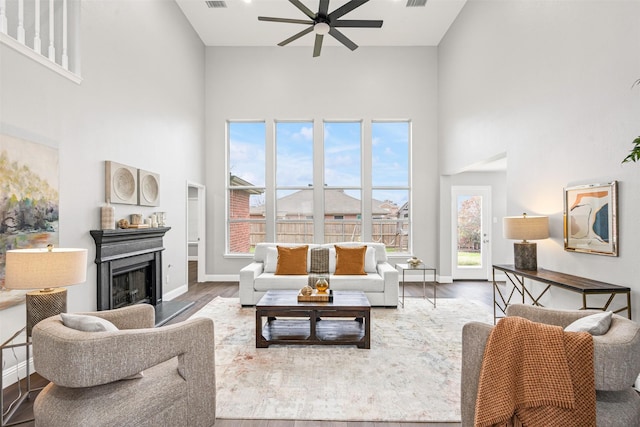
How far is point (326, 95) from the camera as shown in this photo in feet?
21.5

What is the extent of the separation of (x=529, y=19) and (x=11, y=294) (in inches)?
223

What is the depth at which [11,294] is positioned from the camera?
97.0 inches

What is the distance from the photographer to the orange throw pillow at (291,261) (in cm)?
474

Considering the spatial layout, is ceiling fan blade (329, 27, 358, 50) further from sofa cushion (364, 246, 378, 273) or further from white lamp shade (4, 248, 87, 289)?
white lamp shade (4, 248, 87, 289)

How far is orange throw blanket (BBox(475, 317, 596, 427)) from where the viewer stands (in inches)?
56.7

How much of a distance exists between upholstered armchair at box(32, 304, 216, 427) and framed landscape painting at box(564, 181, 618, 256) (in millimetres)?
3210

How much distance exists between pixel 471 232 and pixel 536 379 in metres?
5.53

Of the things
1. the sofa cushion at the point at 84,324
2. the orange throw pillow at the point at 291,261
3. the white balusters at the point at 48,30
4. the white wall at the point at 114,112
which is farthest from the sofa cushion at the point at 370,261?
the white balusters at the point at 48,30

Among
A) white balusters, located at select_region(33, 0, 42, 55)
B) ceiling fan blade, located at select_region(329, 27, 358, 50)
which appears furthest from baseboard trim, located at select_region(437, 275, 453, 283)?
white balusters, located at select_region(33, 0, 42, 55)

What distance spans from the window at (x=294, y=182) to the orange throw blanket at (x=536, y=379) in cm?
522

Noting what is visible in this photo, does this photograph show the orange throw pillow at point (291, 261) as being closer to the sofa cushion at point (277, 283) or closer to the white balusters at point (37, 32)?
the sofa cushion at point (277, 283)

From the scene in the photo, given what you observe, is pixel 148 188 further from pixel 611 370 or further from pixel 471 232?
pixel 471 232

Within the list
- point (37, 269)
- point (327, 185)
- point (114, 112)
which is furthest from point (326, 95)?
point (37, 269)

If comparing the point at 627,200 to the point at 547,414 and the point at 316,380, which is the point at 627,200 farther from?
the point at 316,380
